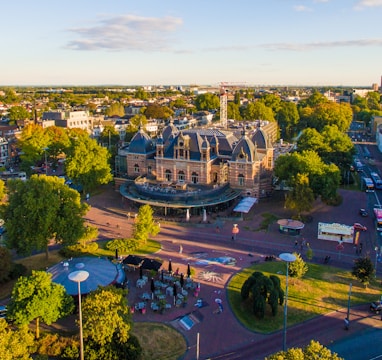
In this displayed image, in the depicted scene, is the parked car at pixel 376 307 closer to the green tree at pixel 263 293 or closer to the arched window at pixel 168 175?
the green tree at pixel 263 293

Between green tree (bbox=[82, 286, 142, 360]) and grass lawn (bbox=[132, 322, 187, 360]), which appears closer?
green tree (bbox=[82, 286, 142, 360])

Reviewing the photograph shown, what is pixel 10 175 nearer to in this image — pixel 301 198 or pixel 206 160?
pixel 206 160

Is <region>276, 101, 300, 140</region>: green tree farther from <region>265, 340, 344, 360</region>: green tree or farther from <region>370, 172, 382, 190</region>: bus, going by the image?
<region>265, 340, 344, 360</region>: green tree

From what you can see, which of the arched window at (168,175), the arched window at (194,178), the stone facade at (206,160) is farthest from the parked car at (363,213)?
the arched window at (168,175)

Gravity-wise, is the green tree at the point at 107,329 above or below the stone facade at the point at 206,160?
below

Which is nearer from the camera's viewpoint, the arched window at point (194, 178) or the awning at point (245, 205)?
the awning at point (245, 205)

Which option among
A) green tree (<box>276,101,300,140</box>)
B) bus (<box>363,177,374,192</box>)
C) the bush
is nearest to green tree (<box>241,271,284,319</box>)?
the bush

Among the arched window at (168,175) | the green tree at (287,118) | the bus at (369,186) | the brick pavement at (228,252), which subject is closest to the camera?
the brick pavement at (228,252)

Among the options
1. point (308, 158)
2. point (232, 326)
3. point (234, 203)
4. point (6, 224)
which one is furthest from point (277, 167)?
point (6, 224)
